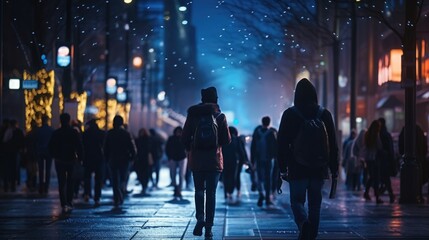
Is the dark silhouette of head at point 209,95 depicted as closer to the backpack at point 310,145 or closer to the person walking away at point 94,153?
the backpack at point 310,145

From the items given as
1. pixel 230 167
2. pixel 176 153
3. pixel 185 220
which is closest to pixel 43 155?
pixel 176 153

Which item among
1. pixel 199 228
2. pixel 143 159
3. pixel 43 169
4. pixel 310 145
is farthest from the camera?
pixel 143 159

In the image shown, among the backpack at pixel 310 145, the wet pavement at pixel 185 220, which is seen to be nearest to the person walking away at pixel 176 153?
the wet pavement at pixel 185 220

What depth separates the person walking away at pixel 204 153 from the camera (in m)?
14.2

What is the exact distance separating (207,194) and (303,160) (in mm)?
3101

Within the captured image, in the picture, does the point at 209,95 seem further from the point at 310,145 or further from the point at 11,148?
the point at 11,148

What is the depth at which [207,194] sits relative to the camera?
1421 cm

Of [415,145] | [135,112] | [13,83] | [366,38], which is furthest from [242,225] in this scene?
[135,112]

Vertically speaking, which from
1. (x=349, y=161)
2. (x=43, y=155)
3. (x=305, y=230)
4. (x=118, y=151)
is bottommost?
(x=305, y=230)

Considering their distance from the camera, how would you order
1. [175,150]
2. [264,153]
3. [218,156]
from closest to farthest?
[218,156], [264,153], [175,150]

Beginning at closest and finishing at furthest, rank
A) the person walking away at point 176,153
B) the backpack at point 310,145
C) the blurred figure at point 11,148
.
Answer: the backpack at point 310,145 → the blurred figure at point 11,148 → the person walking away at point 176,153

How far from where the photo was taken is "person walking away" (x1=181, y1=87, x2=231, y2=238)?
1416cm

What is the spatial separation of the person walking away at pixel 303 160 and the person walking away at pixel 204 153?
8.97 ft

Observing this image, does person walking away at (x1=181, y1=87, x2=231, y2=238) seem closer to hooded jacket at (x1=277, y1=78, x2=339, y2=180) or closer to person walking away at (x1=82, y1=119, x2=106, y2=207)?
hooded jacket at (x1=277, y1=78, x2=339, y2=180)
